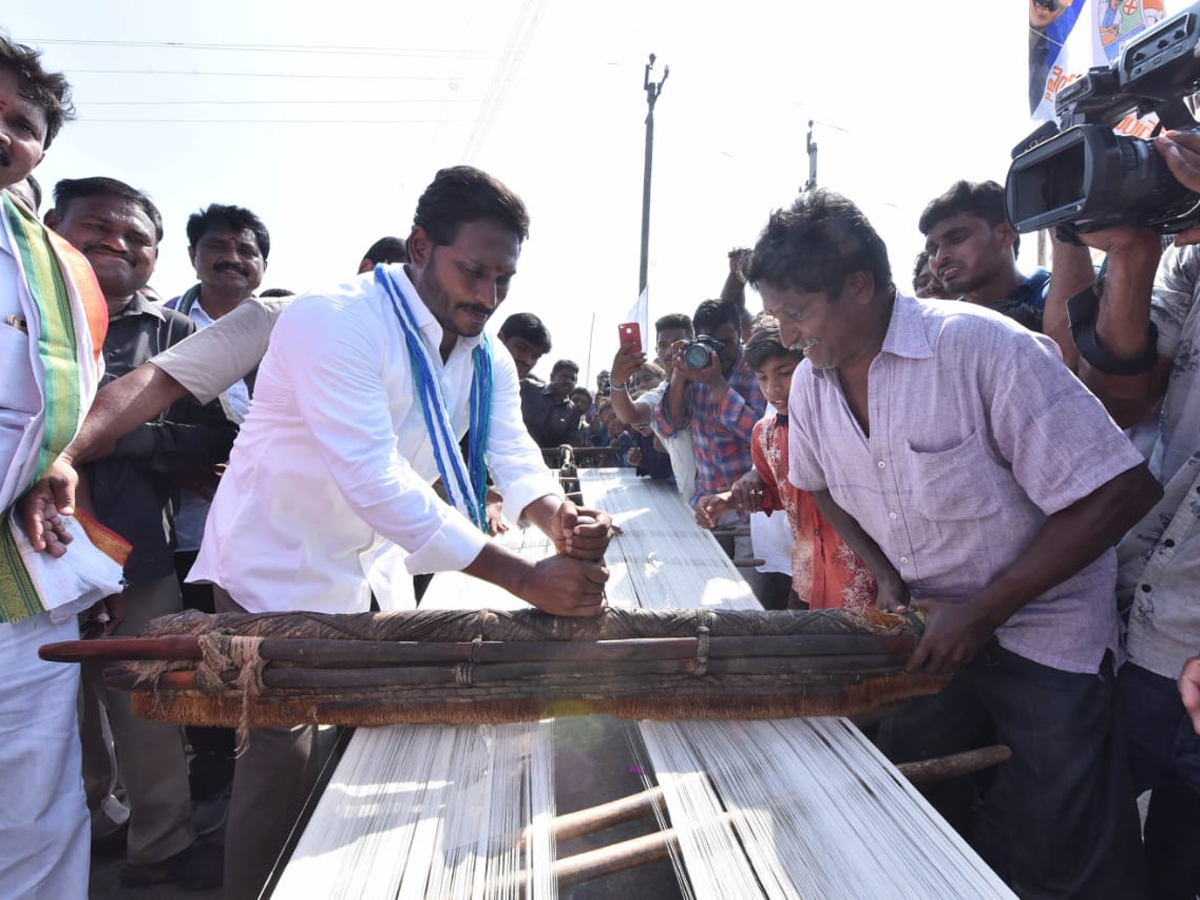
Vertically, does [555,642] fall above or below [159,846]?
above

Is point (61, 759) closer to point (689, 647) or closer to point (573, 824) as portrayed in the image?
point (573, 824)

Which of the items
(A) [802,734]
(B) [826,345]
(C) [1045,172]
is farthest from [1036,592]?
(C) [1045,172]

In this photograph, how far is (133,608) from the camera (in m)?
1.92

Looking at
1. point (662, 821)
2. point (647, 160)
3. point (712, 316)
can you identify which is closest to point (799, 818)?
point (662, 821)

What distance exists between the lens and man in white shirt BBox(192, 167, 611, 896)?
1.20 metres

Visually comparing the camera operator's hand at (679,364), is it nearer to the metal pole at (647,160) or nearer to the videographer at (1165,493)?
the videographer at (1165,493)

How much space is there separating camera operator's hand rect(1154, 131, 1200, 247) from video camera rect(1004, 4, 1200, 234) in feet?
0.07

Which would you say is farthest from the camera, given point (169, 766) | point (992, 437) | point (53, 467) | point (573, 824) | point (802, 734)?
point (169, 766)

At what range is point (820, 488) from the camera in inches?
64.3

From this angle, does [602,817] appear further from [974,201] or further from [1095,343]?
[974,201]

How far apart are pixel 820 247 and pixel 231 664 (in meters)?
1.40

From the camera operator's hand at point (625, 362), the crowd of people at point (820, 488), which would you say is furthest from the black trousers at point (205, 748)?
the camera operator's hand at point (625, 362)

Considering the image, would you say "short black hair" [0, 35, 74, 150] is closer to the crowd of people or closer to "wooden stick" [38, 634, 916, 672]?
the crowd of people

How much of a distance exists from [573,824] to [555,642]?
28 centimetres
